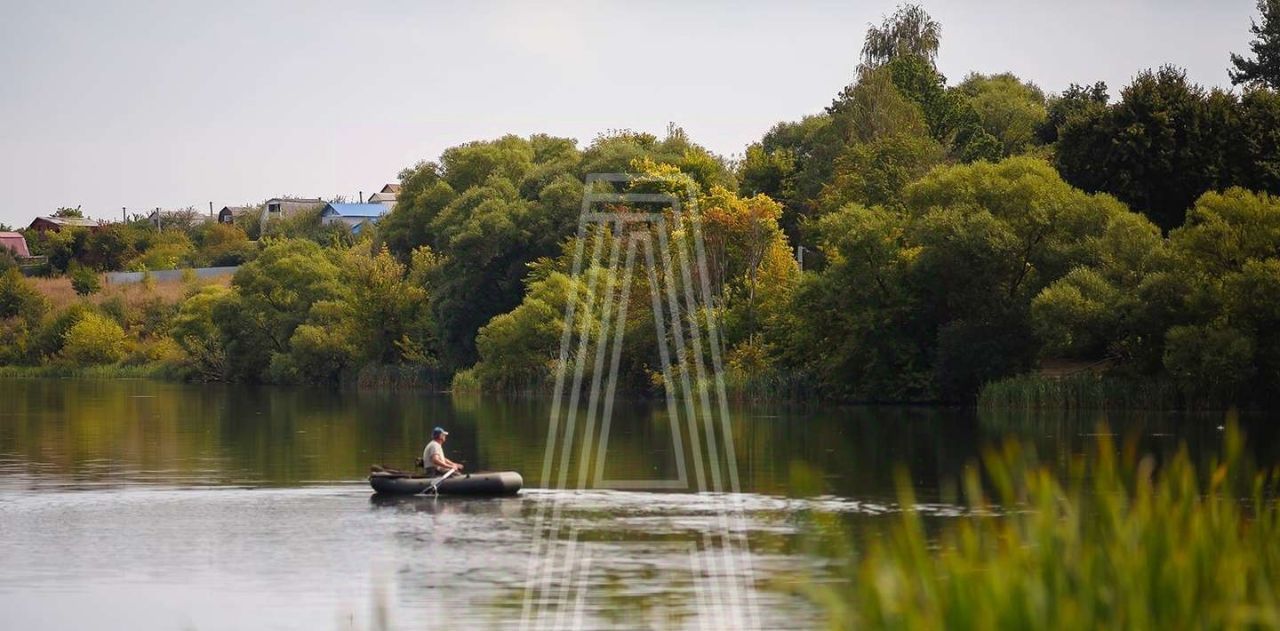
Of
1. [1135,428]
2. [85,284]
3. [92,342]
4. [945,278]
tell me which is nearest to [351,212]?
[85,284]

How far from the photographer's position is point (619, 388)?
7719cm

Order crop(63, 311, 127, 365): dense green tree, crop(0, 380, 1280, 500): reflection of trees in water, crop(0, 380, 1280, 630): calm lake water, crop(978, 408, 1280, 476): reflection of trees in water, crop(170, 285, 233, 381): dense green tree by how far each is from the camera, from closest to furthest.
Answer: crop(0, 380, 1280, 630): calm lake water → crop(0, 380, 1280, 500): reflection of trees in water → crop(978, 408, 1280, 476): reflection of trees in water → crop(170, 285, 233, 381): dense green tree → crop(63, 311, 127, 365): dense green tree

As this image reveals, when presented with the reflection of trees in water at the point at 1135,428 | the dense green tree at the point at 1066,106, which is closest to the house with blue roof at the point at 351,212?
the dense green tree at the point at 1066,106

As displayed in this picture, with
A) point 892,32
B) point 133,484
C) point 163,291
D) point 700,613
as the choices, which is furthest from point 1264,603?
point 163,291

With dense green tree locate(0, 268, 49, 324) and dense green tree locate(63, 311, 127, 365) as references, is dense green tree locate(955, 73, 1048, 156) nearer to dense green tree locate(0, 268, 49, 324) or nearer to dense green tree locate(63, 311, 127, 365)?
dense green tree locate(63, 311, 127, 365)

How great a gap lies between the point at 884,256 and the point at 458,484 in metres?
33.7

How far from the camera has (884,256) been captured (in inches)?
2473

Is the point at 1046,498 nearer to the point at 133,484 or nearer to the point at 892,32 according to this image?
the point at 133,484

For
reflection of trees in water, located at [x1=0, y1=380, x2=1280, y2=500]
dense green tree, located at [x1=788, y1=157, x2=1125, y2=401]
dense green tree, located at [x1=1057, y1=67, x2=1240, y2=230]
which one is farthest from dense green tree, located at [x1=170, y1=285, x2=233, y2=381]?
dense green tree, located at [x1=1057, y1=67, x2=1240, y2=230]

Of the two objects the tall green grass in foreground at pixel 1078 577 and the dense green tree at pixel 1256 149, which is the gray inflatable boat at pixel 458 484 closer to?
the tall green grass in foreground at pixel 1078 577

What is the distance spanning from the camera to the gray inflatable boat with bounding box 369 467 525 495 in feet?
105

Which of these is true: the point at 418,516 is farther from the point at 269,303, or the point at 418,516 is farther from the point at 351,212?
the point at 351,212

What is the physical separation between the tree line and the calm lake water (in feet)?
11.7

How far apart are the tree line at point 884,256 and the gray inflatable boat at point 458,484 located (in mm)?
25857
